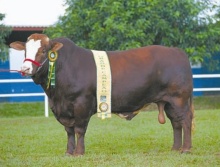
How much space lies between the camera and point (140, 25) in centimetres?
1998

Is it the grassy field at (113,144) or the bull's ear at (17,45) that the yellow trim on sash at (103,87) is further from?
the bull's ear at (17,45)

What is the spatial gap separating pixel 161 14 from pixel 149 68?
40.5 feet

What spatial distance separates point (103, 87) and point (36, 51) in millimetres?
1125

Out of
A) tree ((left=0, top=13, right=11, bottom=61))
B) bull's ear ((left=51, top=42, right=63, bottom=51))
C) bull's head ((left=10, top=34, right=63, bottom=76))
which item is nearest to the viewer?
bull's head ((left=10, top=34, right=63, bottom=76))

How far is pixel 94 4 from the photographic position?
2138 cm

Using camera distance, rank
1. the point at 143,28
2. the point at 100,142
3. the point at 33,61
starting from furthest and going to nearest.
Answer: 1. the point at 143,28
2. the point at 100,142
3. the point at 33,61

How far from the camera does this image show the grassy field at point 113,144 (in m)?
7.90

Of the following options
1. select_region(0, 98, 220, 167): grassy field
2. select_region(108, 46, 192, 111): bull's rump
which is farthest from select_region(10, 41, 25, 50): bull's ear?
select_region(0, 98, 220, 167): grassy field

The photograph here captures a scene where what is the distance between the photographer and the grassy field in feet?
25.9

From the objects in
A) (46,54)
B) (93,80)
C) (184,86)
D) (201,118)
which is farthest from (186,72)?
(201,118)

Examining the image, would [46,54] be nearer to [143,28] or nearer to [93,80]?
[93,80]

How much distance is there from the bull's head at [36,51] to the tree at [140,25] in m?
11.1

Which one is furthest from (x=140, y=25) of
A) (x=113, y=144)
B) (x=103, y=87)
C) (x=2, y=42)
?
(x=103, y=87)

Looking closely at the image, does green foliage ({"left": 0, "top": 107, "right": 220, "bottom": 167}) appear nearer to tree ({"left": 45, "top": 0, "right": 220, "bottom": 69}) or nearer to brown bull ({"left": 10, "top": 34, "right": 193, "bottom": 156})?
brown bull ({"left": 10, "top": 34, "right": 193, "bottom": 156})
